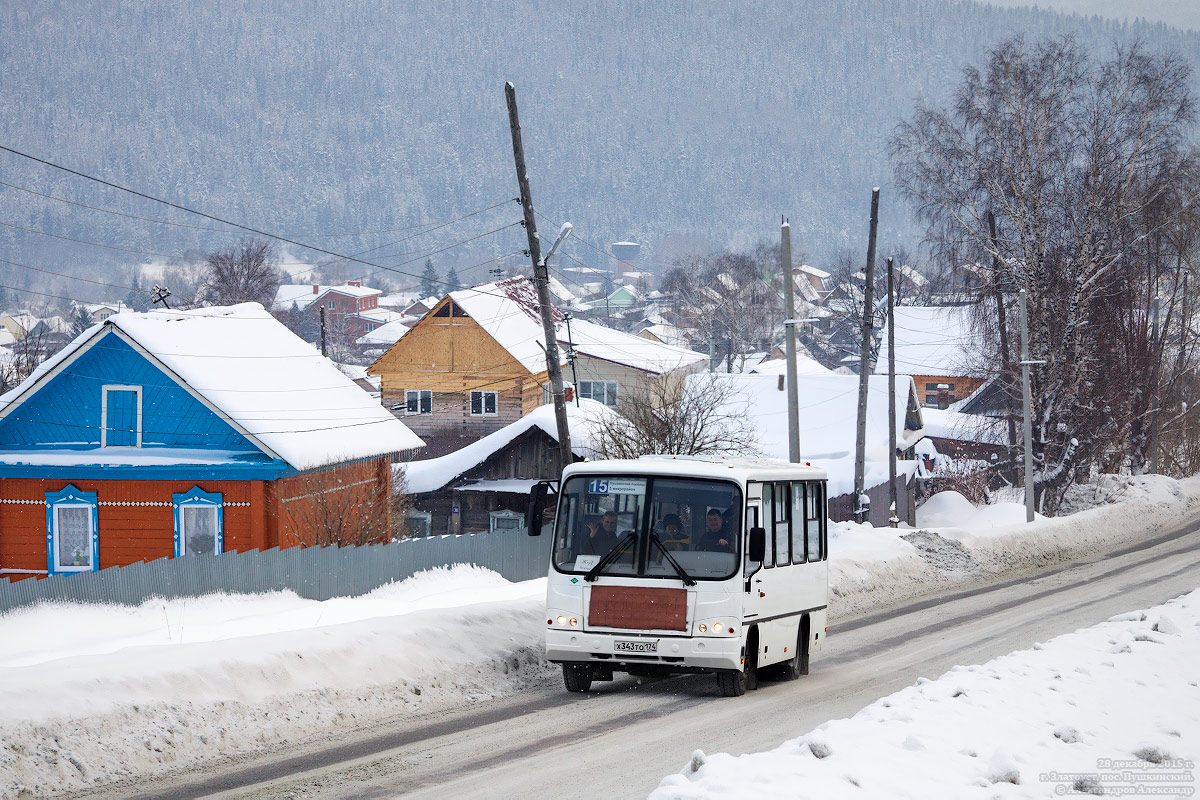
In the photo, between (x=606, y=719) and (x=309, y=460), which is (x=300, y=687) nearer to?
(x=606, y=719)

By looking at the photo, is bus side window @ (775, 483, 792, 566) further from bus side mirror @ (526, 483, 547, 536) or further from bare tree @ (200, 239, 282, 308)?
bare tree @ (200, 239, 282, 308)

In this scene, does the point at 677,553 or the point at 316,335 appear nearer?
the point at 677,553

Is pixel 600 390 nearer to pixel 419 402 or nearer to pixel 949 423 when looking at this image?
pixel 419 402

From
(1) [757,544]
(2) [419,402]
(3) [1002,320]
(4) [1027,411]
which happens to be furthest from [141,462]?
(2) [419,402]

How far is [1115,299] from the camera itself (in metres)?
40.6

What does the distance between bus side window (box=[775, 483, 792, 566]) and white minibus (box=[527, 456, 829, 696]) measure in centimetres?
20

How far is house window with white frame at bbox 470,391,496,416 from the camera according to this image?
63.4 meters

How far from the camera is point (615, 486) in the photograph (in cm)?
1334

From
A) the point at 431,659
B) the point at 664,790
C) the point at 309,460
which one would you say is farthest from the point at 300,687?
the point at 309,460

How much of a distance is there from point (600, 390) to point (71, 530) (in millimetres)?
40249

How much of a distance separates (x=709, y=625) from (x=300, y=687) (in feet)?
13.5

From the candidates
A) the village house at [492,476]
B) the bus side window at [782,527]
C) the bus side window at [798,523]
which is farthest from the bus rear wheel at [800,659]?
the village house at [492,476]

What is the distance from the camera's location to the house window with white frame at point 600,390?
69375 mm

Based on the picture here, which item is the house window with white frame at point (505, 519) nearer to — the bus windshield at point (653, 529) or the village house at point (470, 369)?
the village house at point (470, 369)
